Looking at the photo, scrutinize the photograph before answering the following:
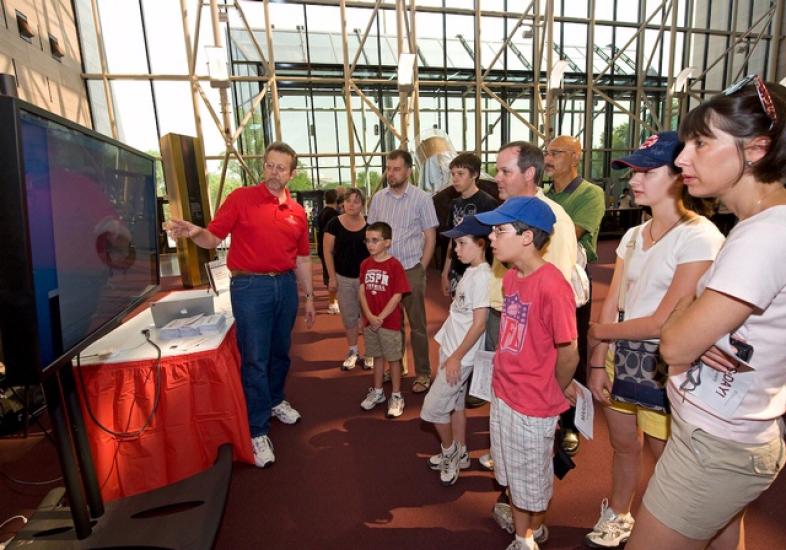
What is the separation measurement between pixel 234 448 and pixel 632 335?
2013mm

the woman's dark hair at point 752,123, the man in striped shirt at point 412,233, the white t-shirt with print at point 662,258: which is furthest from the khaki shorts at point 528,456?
the man in striped shirt at point 412,233

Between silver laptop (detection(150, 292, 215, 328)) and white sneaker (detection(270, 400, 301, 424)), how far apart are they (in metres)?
0.85

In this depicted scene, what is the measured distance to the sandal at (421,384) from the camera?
10.7ft

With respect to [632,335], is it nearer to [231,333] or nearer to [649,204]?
[649,204]

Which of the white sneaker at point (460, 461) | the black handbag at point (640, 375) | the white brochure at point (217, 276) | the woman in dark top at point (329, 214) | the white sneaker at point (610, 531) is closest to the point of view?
the black handbag at point (640, 375)

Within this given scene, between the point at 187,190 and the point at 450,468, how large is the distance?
6826mm

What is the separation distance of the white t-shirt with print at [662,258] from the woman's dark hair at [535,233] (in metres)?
0.32

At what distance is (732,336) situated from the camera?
2.92 ft

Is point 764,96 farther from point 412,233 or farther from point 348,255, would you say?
point 348,255

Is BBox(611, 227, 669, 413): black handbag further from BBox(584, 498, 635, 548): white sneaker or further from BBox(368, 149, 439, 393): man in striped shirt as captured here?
BBox(368, 149, 439, 393): man in striped shirt

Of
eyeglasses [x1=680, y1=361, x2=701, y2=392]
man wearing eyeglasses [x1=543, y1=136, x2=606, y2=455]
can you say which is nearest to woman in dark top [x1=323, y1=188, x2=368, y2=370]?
man wearing eyeglasses [x1=543, y1=136, x2=606, y2=455]

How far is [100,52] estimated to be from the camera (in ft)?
30.8

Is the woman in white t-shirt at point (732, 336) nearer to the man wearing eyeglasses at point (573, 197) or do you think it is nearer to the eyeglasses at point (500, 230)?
the eyeglasses at point (500, 230)

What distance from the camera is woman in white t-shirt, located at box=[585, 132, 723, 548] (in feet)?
4.20
